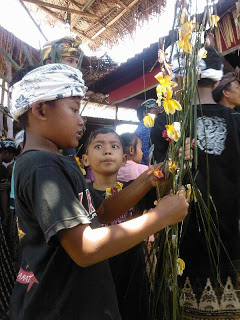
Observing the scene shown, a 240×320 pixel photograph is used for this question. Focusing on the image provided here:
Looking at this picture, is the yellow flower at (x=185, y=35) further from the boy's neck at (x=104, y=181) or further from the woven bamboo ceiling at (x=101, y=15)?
the woven bamboo ceiling at (x=101, y=15)

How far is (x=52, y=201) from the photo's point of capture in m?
0.83

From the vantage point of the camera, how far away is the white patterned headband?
1045 mm

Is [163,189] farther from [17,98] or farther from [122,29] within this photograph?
[122,29]

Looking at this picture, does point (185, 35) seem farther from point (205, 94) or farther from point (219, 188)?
point (219, 188)

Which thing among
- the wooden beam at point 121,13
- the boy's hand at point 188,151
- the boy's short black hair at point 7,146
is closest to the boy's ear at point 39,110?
the boy's hand at point 188,151

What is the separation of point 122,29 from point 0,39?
75.6 inches

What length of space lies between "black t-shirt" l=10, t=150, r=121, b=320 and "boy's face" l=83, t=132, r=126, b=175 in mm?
998

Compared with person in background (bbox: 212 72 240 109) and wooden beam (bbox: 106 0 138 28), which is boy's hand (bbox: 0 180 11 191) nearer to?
person in background (bbox: 212 72 240 109)

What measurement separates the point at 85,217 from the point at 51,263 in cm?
21

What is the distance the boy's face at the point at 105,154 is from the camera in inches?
78.7

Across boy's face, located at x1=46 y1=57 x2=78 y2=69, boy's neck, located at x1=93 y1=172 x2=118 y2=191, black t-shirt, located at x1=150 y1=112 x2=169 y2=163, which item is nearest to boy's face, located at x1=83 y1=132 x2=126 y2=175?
boy's neck, located at x1=93 y1=172 x2=118 y2=191

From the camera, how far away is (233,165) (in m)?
1.27

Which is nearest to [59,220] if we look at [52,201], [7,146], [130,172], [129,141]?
[52,201]

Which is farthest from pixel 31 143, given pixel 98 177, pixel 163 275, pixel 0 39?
pixel 0 39
